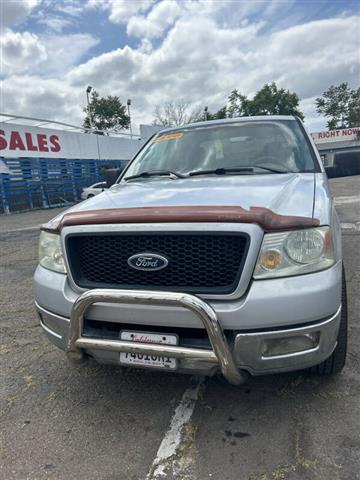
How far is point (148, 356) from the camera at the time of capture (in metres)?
2.00

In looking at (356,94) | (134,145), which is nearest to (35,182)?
(134,145)

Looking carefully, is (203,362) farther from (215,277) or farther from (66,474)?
(66,474)

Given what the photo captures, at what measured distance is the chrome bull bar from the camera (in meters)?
1.76

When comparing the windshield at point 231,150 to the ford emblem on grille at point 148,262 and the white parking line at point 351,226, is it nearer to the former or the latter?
the ford emblem on grille at point 148,262

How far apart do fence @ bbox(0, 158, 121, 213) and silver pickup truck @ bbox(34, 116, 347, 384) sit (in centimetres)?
1464

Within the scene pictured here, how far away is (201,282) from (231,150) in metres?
1.76

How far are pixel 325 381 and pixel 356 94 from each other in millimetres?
73867

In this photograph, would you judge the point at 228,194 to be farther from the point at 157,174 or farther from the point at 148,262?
the point at 157,174

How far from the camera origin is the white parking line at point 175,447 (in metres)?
1.79

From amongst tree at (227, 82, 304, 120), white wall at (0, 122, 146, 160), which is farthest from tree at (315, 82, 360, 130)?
white wall at (0, 122, 146, 160)

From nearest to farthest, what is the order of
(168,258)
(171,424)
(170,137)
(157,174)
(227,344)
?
1. (227,344)
2. (168,258)
3. (171,424)
4. (157,174)
5. (170,137)

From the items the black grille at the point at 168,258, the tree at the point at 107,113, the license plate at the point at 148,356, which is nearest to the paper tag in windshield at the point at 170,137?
the black grille at the point at 168,258

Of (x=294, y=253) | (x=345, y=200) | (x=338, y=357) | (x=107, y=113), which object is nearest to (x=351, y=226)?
(x=345, y=200)

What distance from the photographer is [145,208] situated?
1.99 m
